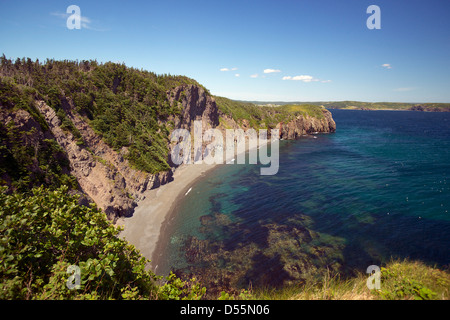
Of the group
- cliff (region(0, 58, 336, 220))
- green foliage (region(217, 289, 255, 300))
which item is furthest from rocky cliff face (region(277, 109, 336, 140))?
green foliage (region(217, 289, 255, 300))

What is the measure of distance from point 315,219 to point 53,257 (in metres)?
32.2

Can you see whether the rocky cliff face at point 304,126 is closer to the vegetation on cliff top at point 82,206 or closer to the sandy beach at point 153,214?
the vegetation on cliff top at point 82,206

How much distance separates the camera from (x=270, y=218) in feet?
106

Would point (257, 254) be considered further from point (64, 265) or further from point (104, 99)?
point (104, 99)

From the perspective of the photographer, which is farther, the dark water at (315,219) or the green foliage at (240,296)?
the dark water at (315,219)

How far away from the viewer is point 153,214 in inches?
1313

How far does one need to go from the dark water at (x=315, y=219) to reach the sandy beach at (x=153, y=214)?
221cm

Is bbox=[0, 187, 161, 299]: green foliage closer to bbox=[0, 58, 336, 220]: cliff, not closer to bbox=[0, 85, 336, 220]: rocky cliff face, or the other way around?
Answer: bbox=[0, 58, 336, 220]: cliff

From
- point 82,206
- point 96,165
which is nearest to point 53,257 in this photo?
point 82,206

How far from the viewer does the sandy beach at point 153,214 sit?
27125 mm

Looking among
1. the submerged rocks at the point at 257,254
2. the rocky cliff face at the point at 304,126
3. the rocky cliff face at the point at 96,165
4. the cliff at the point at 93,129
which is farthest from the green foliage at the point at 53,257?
the rocky cliff face at the point at 304,126

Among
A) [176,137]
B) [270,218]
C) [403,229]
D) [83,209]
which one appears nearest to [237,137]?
[176,137]
